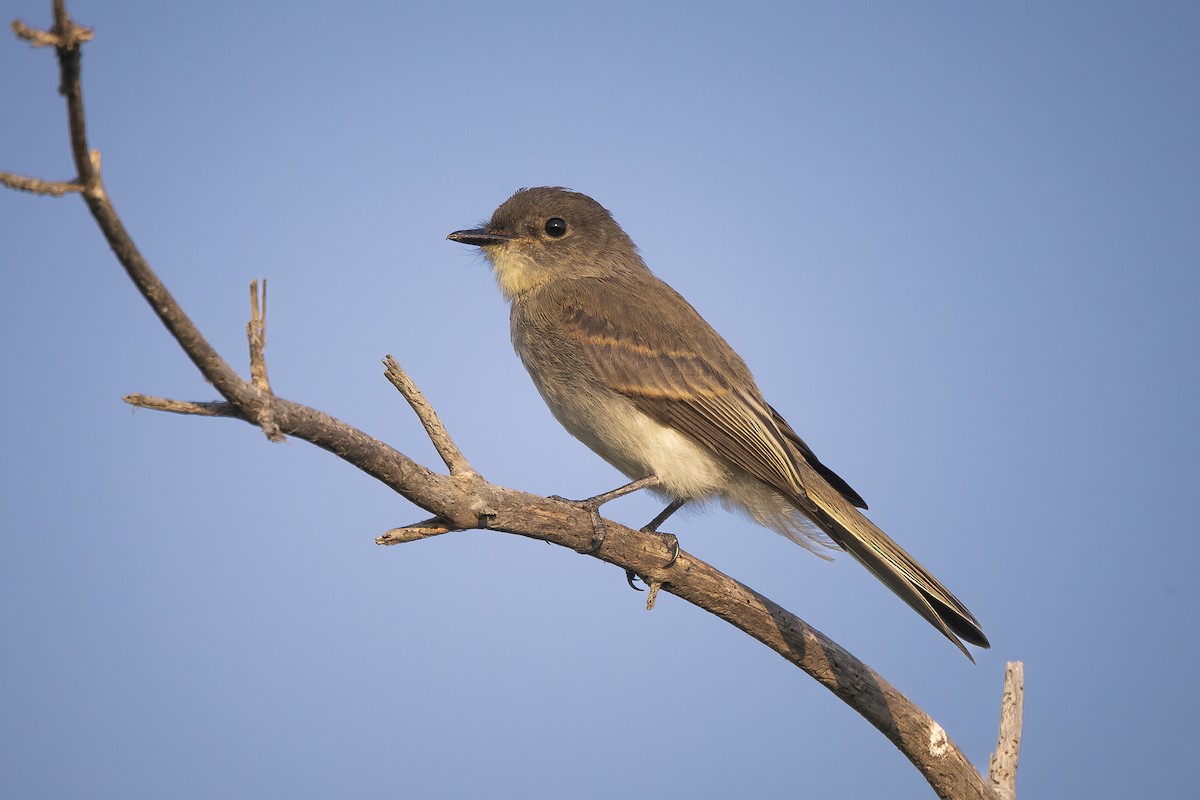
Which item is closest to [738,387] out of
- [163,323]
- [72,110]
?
[163,323]

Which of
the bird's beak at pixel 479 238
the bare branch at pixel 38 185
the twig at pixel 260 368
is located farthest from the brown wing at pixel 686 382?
the bare branch at pixel 38 185

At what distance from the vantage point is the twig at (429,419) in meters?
4.84

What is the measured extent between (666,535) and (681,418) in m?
0.65

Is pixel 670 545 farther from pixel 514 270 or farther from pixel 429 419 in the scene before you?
pixel 514 270

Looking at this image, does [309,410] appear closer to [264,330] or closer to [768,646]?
[264,330]

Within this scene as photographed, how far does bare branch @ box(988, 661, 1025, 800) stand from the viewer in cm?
583

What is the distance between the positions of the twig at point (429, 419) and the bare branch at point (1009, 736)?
135 inches

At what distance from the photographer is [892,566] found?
5.33m

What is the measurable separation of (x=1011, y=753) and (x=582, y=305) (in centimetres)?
357

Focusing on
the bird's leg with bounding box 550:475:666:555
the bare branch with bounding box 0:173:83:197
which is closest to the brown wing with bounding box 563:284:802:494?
the bird's leg with bounding box 550:475:666:555

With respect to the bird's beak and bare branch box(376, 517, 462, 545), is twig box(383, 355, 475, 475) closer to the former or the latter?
bare branch box(376, 517, 462, 545)

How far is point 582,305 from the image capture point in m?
6.13

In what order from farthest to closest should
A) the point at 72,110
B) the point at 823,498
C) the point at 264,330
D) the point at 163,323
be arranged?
the point at 823,498
the point at 264,330
the point at 163,323
the point at 72,110

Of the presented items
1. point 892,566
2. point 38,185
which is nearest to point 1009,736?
point 892,566
